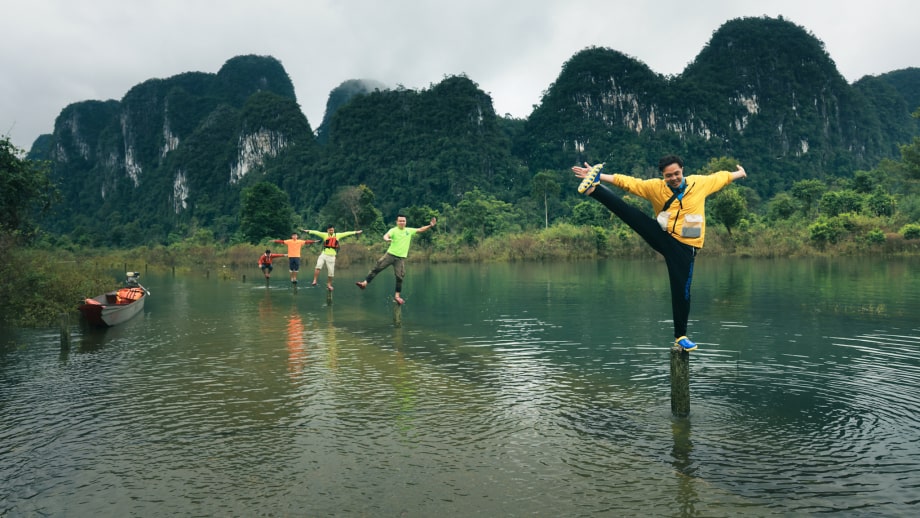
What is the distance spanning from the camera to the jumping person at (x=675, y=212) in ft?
22.9

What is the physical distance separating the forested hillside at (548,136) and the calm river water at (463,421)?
3451 inches

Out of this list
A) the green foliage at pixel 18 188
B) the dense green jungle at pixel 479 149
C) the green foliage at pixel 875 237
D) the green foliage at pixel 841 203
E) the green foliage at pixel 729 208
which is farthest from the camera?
the dense green jungle at pixel 479 149

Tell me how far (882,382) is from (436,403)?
6197 mm

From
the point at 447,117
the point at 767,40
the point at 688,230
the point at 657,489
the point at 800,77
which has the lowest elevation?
the point at 657,489

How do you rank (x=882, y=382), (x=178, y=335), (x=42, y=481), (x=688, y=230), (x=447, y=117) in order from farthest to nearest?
(x=447, y=117)
(x=178, y=335)
(x=882, y=382)
(x=688, y=230)
(x=42, y=481)

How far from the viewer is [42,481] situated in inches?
217

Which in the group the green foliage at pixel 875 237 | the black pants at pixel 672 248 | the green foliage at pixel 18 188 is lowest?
the black pants at pixel 672 248

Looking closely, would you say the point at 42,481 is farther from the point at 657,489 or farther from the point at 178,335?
the point at 178,335

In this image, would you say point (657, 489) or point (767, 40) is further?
point (767, 40)

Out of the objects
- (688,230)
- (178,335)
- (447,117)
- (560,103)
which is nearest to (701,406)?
(688,230)

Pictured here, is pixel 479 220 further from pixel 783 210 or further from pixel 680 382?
pixel 680 382

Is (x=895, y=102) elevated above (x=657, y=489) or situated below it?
above

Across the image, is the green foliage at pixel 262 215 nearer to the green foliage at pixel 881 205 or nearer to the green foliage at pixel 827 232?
the green foliage at pixel 827 232

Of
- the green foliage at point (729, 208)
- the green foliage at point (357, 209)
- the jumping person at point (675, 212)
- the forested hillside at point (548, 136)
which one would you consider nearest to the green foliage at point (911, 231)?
the green foliage at point (729, 208)
